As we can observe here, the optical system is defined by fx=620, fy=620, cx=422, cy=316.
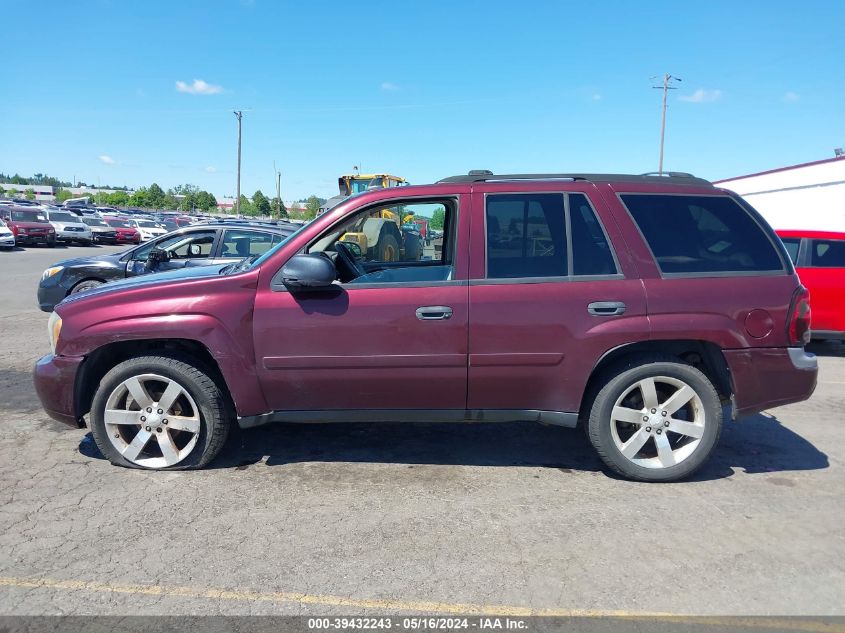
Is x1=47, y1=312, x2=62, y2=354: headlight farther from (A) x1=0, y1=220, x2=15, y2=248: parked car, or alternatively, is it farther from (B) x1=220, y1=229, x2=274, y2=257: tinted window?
(A) x1=0, y1=220, x2=15, y2=248: parked car

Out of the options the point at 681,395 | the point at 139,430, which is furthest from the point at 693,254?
the point at 139,430

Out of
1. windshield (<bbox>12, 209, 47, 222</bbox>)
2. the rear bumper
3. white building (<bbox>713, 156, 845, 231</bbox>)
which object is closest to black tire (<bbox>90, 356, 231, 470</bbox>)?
the rear bumper

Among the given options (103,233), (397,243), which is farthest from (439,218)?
(103,233)

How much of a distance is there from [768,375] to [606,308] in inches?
45.4

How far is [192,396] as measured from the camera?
13.3 feet

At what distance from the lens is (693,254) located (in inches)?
160

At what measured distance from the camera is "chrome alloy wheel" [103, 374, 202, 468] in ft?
13.3

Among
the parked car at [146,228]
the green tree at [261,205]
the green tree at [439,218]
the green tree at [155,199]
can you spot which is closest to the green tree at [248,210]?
the green tree at [261,205]

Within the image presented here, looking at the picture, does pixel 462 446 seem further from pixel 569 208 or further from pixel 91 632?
pixel 91 632

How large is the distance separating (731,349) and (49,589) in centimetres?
400

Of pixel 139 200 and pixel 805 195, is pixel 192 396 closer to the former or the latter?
pixel 805 195

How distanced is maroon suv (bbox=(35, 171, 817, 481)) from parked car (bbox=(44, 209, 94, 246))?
32.0 m

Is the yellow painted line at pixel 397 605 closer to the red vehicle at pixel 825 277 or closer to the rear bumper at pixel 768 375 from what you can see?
the rear bumper at pixel 768 375

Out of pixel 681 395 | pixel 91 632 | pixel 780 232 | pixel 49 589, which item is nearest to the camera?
pixel 91 632
